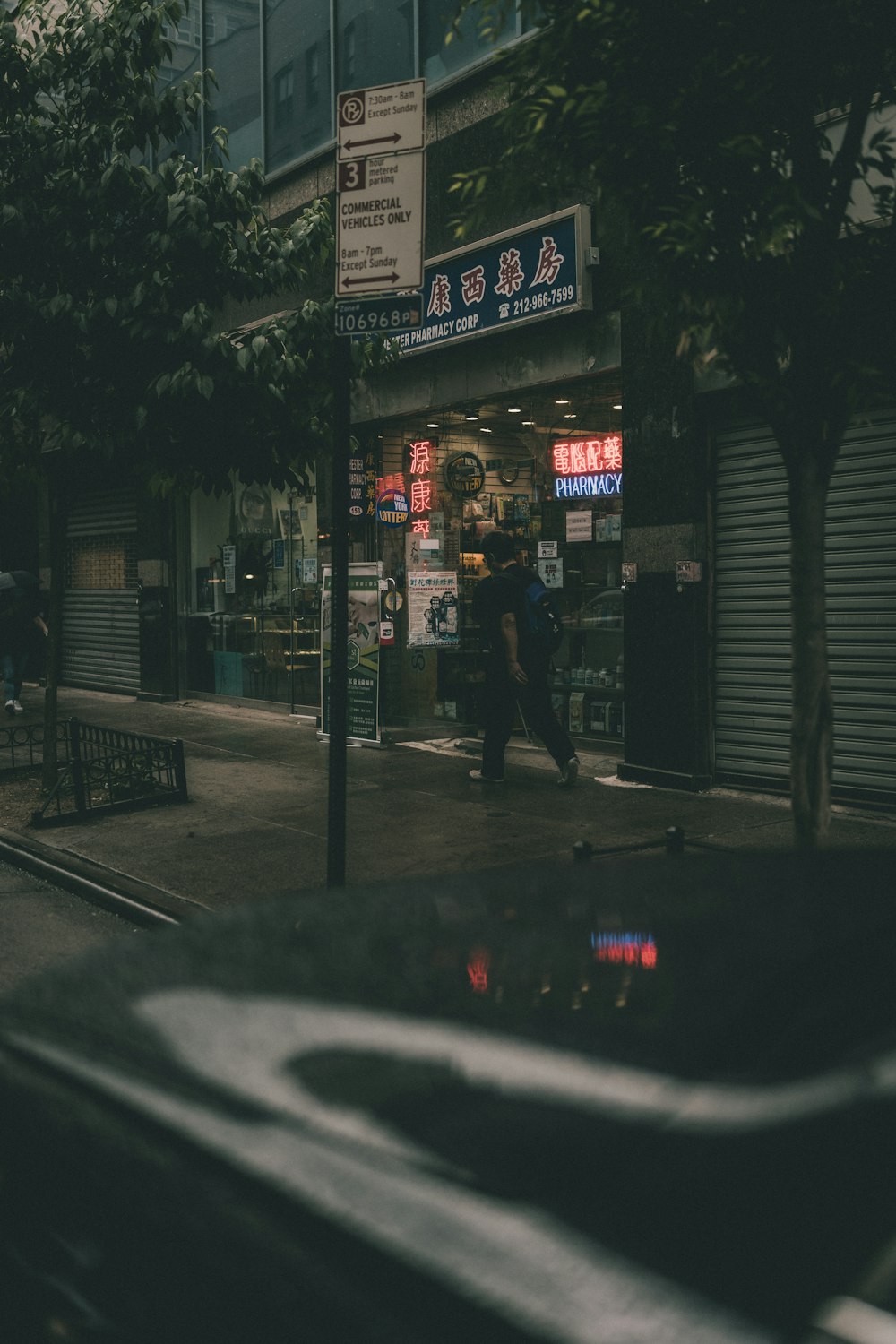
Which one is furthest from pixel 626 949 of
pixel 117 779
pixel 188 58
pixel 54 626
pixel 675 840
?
pixel 188 58

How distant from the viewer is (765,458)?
9.09 meters

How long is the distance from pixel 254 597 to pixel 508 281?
626 centimetres

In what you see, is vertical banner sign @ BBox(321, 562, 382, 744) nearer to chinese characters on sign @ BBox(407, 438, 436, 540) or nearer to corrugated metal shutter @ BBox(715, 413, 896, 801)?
chinese characters on sign @ BBox(407, 438, 436, 540)

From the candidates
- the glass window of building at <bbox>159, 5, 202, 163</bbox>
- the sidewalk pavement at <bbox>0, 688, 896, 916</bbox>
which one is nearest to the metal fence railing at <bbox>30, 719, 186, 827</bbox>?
the sidewalk pavement at <bbox>0, 688, 896, 916</bbox>

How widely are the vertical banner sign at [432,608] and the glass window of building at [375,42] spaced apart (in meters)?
5.06

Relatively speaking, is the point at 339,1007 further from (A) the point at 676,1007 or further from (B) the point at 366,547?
(B) the point at 366,547

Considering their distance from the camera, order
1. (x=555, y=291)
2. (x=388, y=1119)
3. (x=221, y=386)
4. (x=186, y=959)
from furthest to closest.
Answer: (x=555, y=291) < (x=221, y=386) < (x=186, y=959) < (x=388, y=1119)

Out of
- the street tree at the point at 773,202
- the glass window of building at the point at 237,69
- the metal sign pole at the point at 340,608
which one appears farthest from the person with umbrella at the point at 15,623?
the street tree at the point at 773,202

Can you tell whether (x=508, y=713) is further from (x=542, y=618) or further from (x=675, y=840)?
(x=675, y=840)

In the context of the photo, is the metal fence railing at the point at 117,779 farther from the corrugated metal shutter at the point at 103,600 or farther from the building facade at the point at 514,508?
the corrugated metal shutter at the point at 103,600

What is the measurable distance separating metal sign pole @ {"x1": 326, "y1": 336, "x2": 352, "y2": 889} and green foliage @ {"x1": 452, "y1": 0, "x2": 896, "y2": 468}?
161 cm

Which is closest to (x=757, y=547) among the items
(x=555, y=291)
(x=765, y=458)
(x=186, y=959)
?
(x=765, y=458)

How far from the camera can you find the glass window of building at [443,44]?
36.8ft

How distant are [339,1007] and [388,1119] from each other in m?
0.32
